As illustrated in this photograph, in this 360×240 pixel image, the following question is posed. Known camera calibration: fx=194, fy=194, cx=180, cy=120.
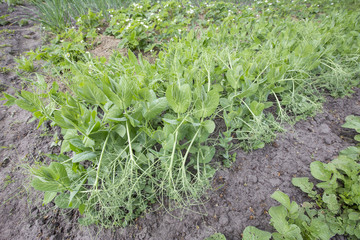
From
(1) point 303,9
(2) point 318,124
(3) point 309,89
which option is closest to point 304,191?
(2) point 318,124

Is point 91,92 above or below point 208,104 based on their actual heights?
above

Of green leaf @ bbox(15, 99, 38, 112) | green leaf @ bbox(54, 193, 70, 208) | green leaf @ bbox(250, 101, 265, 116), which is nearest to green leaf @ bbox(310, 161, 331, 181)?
green leaf @ bbox(250, 101, 265, 116)

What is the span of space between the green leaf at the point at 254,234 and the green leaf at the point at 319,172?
0.54 m

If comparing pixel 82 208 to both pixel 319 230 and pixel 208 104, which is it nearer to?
pixel 208 104

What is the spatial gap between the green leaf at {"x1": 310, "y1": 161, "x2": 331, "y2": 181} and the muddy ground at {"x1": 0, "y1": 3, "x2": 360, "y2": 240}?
0.11m

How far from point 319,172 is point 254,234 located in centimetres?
63

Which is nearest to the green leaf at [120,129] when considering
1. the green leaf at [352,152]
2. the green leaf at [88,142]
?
the green leaf at [88,142]

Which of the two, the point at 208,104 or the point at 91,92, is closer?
the point at 91,92

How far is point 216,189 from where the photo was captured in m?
1.33

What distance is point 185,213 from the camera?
4.09 ft

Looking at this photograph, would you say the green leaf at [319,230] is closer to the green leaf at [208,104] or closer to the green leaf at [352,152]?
the green leaf at [352,152]

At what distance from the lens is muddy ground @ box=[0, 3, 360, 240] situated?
3.97 ft

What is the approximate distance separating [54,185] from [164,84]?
0.93 m

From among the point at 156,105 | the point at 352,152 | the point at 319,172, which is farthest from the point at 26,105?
the point at 352,152
